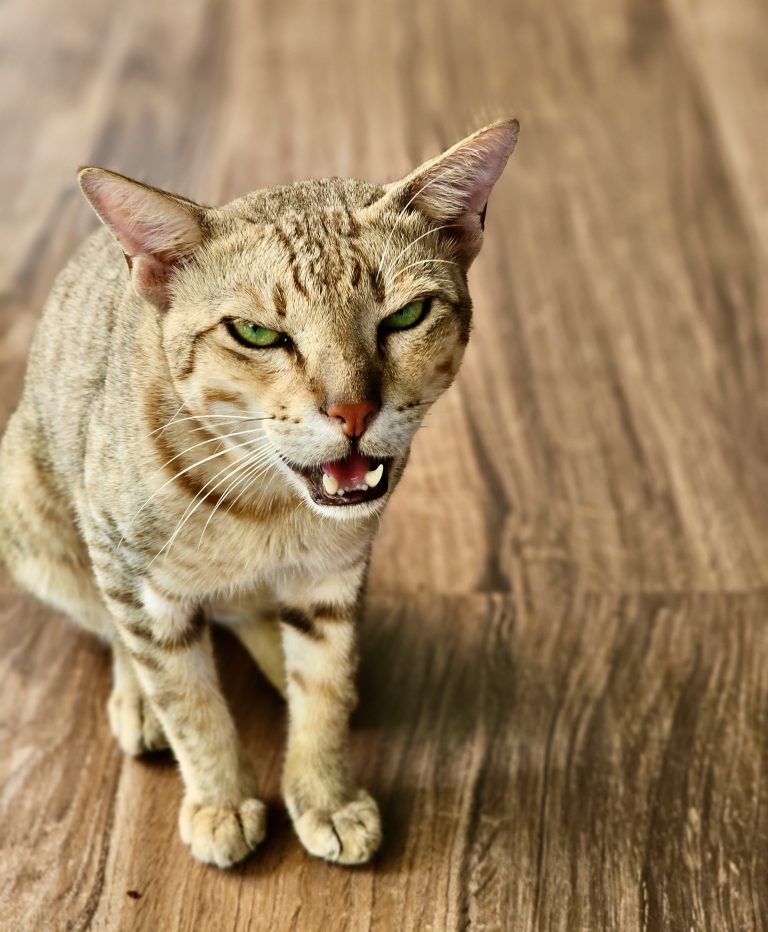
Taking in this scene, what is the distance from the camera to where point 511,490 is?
1.76 metres

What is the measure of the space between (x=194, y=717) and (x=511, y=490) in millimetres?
669

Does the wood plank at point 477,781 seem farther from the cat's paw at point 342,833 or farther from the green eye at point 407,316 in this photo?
the green eye at point 407,316

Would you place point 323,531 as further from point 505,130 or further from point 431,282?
point 505,130

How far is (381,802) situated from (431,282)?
58 centimetres

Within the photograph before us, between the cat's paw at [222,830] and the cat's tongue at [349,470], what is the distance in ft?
1.31

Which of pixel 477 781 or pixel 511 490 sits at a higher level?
pixel 511 490

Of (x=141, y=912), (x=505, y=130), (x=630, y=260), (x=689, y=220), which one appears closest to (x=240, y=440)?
(x=505, y=130)

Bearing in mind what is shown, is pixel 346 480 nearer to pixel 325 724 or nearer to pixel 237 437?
pixel 237 437

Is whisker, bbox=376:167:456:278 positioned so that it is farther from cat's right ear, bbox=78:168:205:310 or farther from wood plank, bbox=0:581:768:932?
wood plank, bbox=0:581:768:932

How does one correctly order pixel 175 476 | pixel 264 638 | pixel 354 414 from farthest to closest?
pixel 264 638 → pixel 175 476 → pixel 354 414

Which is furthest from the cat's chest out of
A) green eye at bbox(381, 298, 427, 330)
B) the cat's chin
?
green eye at bbox(381, 298, 427, 330)

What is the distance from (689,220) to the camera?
2.23m

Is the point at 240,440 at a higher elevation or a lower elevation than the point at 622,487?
higher

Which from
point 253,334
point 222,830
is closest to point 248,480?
point 253,334
